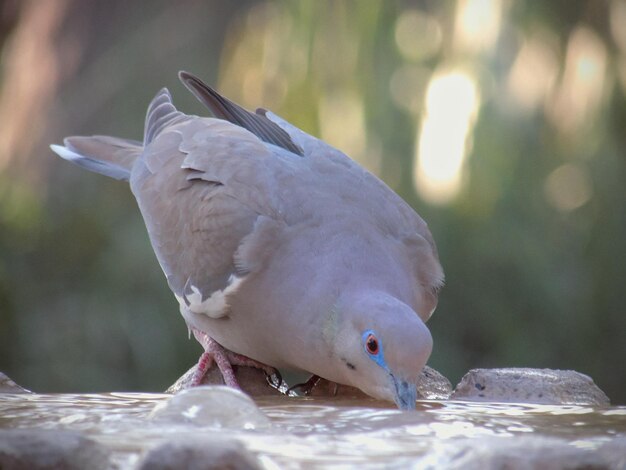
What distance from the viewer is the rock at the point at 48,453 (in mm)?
1777

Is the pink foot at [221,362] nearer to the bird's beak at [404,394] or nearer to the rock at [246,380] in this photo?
the rock at [246,380]

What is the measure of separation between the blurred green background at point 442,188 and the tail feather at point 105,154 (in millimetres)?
2447

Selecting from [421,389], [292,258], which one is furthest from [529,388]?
[292,258]

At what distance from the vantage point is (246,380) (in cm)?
366

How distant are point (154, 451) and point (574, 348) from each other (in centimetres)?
607

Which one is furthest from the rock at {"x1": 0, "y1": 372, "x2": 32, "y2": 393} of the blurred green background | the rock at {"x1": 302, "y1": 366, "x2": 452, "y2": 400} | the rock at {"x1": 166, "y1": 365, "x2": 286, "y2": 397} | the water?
the blurred green background

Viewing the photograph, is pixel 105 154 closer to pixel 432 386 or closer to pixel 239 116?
pixel 239 116

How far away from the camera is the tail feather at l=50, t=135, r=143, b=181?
183 inches

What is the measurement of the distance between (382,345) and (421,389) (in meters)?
0.65

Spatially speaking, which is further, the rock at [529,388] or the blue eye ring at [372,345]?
the rock at [529,388]

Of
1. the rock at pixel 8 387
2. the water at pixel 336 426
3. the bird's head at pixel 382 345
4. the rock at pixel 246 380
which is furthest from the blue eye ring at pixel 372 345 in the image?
the rock at pixel 8 387

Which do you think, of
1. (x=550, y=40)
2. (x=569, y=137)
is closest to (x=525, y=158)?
(x=569, y=137)

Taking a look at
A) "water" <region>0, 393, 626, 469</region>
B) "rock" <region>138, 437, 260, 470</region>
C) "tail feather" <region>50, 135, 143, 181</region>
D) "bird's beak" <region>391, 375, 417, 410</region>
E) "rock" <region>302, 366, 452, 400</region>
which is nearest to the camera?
"rock" <region>138, 437, 260, 470</region>

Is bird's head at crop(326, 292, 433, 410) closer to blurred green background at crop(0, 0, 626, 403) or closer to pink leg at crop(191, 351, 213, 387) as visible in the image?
pink leg at crop(191, 351, 213, 387)
